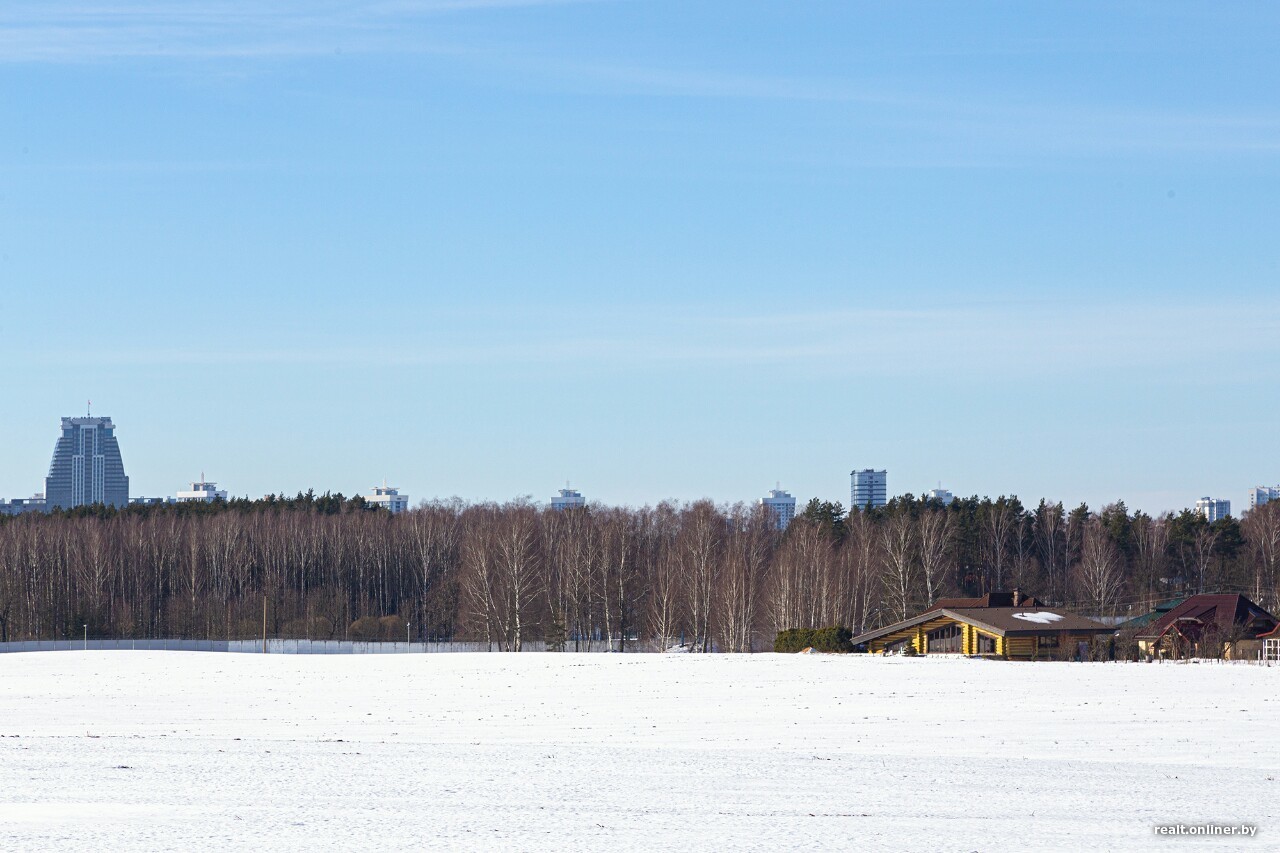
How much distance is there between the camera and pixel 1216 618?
7619 cm

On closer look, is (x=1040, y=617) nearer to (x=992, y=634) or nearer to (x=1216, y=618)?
(x=992, y=634)

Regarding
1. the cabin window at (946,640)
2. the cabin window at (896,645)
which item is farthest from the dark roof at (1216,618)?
the cabin window at (896,645)

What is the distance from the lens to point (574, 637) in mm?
102125

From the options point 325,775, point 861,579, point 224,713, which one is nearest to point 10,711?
point 224,713

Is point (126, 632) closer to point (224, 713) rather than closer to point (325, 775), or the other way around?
point (224, 713)

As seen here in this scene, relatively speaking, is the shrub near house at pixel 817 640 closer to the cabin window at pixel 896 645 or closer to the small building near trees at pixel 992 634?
the small building near trees at pixel 992 634

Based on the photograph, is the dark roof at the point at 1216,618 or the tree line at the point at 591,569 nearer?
the dark roof at the point at 1216,618

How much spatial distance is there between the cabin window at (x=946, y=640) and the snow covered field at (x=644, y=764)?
20.8 m

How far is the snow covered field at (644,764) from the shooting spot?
57.4 feet

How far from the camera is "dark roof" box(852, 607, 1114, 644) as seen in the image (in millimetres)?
68600

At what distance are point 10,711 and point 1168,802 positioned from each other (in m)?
29.4

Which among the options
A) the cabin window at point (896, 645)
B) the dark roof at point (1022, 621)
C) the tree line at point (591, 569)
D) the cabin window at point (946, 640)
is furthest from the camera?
the tree line at point (591, 569)

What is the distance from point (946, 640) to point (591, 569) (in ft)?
119

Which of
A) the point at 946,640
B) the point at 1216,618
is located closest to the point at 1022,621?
the point at 946,640
